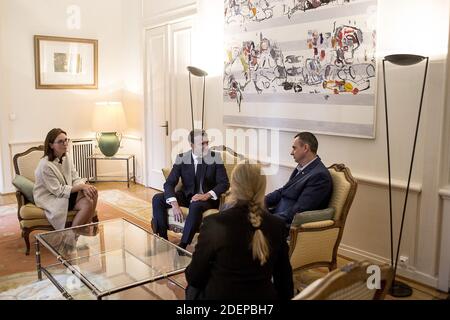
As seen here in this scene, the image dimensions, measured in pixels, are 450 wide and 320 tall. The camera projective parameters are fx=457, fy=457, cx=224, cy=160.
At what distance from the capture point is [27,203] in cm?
396

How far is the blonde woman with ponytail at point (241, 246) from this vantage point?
1799mm

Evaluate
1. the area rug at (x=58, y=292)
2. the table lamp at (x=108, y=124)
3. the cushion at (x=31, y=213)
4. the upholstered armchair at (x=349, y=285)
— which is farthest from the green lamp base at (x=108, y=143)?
the upholstered armchair at (x=349, y=285)

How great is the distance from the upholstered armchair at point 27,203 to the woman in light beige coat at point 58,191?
63mm

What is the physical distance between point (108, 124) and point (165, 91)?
107 centimetres

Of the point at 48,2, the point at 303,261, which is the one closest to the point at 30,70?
the point at 48,2

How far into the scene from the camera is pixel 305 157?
3.31 meters

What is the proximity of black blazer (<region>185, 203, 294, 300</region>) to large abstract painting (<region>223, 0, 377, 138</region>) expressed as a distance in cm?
201

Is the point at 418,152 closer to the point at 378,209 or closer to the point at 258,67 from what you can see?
the point at 378,209

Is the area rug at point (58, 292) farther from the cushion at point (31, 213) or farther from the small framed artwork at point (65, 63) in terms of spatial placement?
the small framed artwork at point (65, 63)

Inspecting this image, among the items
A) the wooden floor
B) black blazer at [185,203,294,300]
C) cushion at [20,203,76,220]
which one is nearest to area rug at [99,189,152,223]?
the wooden floor

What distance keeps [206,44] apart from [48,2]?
8.34 feet

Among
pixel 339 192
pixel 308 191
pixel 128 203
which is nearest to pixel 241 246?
pixel 308 191

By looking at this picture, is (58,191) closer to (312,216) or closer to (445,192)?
(312,216)

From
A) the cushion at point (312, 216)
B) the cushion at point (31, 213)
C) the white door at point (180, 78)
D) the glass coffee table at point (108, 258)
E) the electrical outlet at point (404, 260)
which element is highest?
the white door at point (180, 78)
